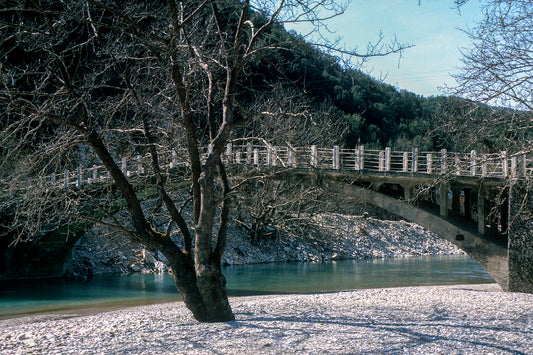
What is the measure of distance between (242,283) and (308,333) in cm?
1256

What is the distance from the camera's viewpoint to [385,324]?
23.8ft

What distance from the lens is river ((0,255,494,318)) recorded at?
15.6 meters

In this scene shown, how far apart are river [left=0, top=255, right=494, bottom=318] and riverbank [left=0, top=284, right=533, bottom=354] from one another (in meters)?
7.09

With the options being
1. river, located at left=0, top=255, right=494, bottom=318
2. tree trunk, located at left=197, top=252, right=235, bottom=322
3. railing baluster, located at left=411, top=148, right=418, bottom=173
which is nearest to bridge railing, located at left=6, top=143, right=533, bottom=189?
railing baluster, located at left=411, top=148, right=418, bottom=173

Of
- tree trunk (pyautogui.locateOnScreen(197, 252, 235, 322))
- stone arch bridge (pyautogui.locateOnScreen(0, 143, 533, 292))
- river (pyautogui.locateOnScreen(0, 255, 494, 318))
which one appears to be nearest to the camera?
tree trunk (pyautogui.locateOnScreen(197, 252, 235, 322))

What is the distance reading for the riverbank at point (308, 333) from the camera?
232 inches

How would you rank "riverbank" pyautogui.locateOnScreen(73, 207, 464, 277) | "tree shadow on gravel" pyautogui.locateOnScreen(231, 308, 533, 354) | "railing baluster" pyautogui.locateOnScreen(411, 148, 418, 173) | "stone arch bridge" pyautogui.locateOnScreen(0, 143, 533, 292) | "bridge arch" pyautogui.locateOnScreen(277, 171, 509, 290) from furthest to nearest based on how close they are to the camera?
"riverbank" pyautogui.locateOnScreen(73, 207, 464, 277) < "railing baluster" pyautogui.locateOnScreen(411, 148, 418, 173) < "bridge arch" pyautogui.locateOnScreen(277, 171, 509, 290) < "stone arch bridge" pyautogui.locateOnScreen(0, 143, 533, 292) < "tree shadow on gravel" pyautogui.locateOnScreen(231, 308, 533, 354)

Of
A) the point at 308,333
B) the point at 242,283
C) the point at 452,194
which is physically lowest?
the point at 242,283

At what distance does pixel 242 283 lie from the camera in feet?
62.3

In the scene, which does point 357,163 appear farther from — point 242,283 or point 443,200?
point 242,283

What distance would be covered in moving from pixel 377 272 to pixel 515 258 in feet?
30.8

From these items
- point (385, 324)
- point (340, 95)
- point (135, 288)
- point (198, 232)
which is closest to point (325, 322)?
point (385, 324)

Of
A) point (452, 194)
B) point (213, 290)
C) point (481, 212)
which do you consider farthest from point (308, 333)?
point (452, 194)

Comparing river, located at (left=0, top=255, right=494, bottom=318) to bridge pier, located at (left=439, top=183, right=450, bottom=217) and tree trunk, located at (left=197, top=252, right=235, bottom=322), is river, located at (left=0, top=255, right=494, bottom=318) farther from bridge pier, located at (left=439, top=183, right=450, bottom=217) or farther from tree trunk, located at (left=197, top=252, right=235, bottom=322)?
tree trunk, located at (left=197, top=252, right=235, bottom=322)
